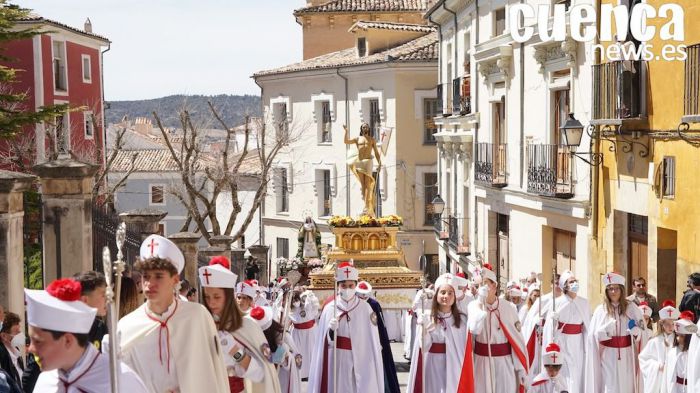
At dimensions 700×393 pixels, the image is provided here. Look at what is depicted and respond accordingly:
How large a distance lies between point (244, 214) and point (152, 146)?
43.5ft

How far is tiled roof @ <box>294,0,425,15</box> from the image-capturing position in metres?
52.7

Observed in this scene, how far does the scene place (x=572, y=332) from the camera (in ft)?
47.4

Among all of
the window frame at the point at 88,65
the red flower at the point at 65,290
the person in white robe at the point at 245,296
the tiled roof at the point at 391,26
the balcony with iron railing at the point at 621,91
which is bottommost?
the person in white robe at the point at 245,296

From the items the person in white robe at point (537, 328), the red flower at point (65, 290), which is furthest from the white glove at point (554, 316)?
the red flower at point (65, 290)

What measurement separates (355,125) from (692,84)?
3177 centimetres

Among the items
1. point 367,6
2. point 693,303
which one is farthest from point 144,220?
point 367,6

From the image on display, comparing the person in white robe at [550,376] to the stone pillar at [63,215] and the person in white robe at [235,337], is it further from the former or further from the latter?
the stone pillar at [63,215]

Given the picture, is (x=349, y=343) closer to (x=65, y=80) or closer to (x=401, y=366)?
(x=401, y=366)

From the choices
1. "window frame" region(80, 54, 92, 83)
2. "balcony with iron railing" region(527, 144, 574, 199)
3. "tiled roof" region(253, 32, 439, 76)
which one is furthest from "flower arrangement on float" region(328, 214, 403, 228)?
"window frame" region(80, 54, 92, 83)

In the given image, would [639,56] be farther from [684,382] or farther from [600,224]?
[684,382]

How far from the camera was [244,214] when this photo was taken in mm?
60625

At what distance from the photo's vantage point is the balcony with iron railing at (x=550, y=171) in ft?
72.5

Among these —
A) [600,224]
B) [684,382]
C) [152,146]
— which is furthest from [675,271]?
[152,146]

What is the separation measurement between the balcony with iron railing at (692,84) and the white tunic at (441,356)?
487 centimetres
